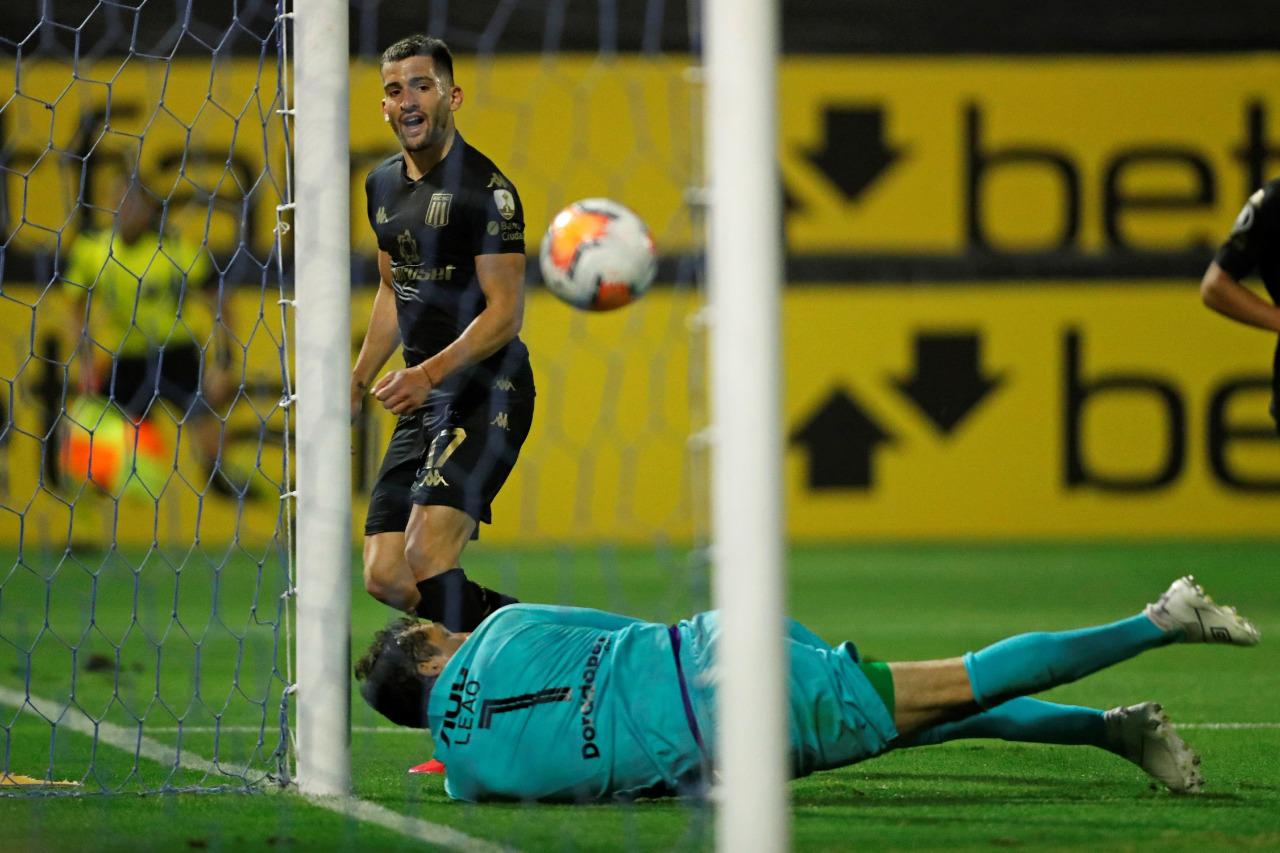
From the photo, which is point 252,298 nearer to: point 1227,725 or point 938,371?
point 938,371

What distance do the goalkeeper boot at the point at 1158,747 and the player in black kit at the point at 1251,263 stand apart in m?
1.35

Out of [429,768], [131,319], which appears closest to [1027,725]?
[429,768]

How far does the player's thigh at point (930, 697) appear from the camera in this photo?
370cm

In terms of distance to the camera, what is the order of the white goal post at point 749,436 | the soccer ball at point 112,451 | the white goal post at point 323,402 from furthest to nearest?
the soccer ball at point 112,451 → the white goal post at point 323,402 → the white goal post at point 749,436

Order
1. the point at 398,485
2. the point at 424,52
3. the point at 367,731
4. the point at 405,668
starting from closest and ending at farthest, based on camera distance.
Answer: the point at 405,668 < the point at 424,52 < the point at 398,485 < the point at 367,731

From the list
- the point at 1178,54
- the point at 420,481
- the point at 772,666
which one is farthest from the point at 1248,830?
the point at 1178,54

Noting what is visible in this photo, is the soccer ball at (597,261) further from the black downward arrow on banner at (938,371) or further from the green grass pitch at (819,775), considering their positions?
the black downward arrow on banner at (938,371)

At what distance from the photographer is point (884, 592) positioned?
8.85 metres

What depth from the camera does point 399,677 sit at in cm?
→ 386

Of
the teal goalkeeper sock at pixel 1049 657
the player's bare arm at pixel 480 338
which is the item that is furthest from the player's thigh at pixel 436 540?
the teal goalkeeper sock at pixel 1049 657

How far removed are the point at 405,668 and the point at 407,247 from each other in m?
1.29

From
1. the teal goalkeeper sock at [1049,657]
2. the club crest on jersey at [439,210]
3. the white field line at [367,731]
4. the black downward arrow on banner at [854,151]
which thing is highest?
the black downward arrow on banner at [854,151]

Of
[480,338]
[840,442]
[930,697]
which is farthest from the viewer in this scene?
[840,442]

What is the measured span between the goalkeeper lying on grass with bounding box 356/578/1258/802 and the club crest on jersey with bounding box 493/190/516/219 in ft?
3.97
